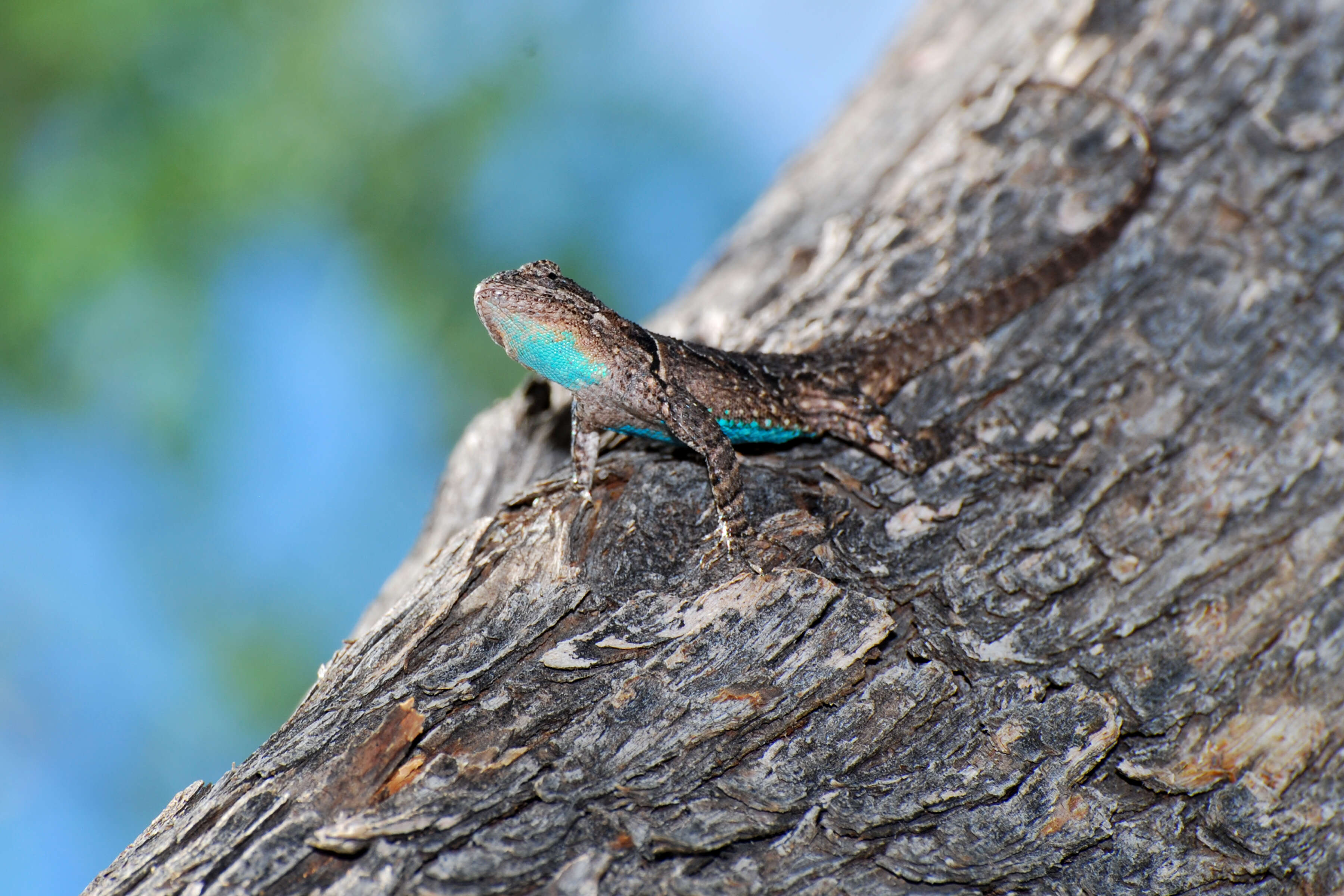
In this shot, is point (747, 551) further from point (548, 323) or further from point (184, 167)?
point (184, 167)

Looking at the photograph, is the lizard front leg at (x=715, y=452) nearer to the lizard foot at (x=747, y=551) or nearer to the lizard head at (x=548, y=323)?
the lizard foot at (x=747, y=551)

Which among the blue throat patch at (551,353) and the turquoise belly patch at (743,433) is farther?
the turquoise belly patch at (743,433)

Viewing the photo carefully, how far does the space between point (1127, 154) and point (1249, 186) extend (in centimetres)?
68

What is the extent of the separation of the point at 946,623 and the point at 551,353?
2.03 metres

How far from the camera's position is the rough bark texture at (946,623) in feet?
10.2

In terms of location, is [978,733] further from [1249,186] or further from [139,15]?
[139,15]

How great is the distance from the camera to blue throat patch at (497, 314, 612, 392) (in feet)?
13.5

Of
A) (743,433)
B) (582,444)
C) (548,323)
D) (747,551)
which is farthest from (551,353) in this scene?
(747,551)

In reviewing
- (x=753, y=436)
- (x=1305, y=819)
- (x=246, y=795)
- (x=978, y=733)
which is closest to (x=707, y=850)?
(x=978, y=733)

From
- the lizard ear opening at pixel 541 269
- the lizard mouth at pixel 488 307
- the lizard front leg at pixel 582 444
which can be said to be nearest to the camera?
the lizard mouth at pixel 488 307

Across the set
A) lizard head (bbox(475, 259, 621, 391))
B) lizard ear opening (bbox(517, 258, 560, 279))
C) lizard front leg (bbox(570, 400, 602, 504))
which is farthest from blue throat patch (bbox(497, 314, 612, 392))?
lizard ear opening (bbox(517, 258, 560, 279))

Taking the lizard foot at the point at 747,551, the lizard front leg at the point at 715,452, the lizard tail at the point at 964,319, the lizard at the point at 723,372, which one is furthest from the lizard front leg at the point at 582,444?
the lizard tail at the point at 964,319

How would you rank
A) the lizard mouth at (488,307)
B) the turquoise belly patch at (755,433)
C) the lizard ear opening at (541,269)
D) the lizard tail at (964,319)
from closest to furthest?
the lizard mouth at (488,307) < the lizard ear opening at (541,269) < the turquoise belly patch at (755,433) < the lizard tail at (964,319)

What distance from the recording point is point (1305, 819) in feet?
12.2
